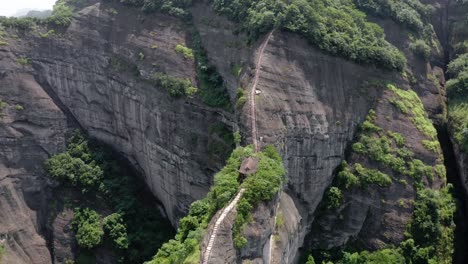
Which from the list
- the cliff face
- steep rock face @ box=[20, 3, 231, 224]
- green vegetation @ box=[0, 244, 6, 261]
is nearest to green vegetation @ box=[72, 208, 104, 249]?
the cliff face

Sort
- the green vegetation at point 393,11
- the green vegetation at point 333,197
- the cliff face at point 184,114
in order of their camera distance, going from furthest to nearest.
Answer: the green vegetation at point 393,11 < the green vegetation at point 333,197 < the cliff face at point 184,114

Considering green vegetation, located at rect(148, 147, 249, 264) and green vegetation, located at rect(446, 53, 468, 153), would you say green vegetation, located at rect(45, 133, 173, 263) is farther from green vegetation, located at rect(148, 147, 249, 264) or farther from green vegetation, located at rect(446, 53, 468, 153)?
green vegetation, located at rect(446, 53, 468, 153)

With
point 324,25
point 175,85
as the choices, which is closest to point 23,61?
point 175,85

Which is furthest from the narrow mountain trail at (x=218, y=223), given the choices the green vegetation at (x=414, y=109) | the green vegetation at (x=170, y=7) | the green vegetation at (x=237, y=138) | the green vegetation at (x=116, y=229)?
the green vegetation at (x=170, y=7)

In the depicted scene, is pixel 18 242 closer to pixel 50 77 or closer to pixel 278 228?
pixel 50 77

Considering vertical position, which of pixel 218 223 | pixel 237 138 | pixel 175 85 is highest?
pixel 175 85

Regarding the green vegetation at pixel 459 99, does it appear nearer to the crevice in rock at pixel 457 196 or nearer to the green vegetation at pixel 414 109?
the crevice in rock at pixel 457 196

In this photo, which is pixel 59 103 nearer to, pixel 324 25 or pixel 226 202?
pixel 324 25
